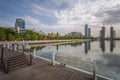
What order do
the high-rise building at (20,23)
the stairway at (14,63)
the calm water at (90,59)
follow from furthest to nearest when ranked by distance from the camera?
the high-rise building at (20,23) → the calm water at (90,59) → the stairway at (14,63)

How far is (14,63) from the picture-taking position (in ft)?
31.0

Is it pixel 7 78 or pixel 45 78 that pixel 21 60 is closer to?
pixel 7 78

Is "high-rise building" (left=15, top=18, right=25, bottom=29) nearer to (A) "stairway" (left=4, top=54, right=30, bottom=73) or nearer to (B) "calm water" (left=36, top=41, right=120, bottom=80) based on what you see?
(B) "calm water" (left=36, top=41, right=120, bottom=80)

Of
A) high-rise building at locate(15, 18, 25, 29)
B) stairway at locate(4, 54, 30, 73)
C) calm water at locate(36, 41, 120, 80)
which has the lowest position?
calm water at locate(36, 41, 120, 80)

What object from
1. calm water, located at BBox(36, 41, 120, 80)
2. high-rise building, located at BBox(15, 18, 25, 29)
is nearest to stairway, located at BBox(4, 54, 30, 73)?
calm water, located at BBox(36, 41, 120, 80)

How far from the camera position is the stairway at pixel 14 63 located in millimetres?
8512

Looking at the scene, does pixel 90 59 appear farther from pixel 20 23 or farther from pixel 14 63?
pixel 20 23

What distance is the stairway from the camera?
8512 mm

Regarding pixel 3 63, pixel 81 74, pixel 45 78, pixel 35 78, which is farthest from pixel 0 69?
pixel 81 74

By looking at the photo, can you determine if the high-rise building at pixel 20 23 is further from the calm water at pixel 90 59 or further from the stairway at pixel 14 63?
the stairway at pixel 14 63

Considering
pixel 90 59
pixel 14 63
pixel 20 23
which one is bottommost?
pixel 90 59

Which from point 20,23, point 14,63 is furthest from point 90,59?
point 20,23

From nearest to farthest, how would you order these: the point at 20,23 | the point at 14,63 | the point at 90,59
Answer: the point at 14,63 → the point at 90,59 → the point at 20,23

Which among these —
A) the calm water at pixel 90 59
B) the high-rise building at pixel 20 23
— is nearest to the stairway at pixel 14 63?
the calm water at pixel 90 59
